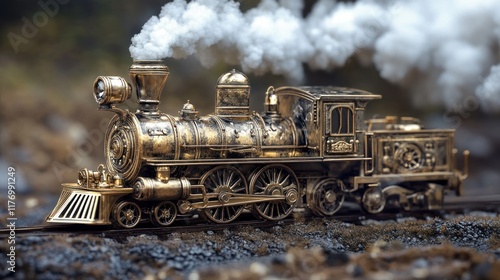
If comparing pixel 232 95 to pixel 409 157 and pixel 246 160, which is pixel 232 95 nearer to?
pixel 246 160

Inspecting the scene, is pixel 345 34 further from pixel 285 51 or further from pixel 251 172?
pixel 251 172

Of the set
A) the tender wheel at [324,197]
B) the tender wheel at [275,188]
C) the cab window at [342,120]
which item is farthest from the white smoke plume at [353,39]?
the tender wheel at [324,197]

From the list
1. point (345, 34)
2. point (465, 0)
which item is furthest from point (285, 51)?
point (465, 0)

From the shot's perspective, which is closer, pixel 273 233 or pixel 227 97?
pixel 273 233

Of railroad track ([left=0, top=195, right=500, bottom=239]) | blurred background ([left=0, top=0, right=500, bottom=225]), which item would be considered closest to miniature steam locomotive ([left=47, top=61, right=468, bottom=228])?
railroad track ([left=0, top=195, right=500, bottom=239])

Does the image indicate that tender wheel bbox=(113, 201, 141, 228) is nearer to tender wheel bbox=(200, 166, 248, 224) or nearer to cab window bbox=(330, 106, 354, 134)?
tender wheel bbox=(200, 166, 248, 224)

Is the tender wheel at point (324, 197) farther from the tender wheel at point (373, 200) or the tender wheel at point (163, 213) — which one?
the tender wheel at point (163, 213)

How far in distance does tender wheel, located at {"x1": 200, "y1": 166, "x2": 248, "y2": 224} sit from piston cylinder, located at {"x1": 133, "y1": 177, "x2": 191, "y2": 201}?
2.17 feet

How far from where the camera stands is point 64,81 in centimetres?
2342

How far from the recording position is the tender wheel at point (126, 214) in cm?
1497

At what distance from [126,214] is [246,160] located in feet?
9.69

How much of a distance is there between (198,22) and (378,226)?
6296 mm

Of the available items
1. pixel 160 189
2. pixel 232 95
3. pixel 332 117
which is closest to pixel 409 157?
pixel 332 117

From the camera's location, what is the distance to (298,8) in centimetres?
2133
